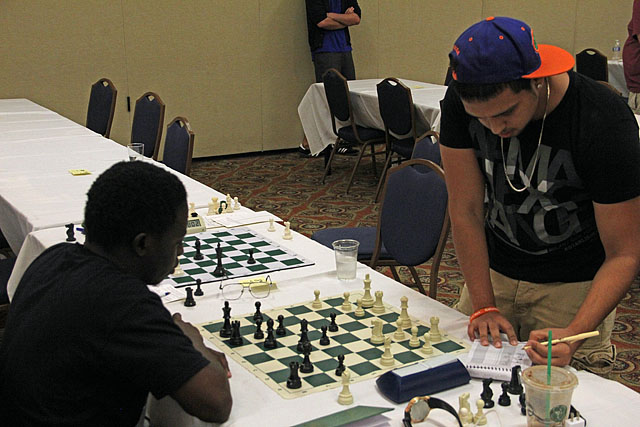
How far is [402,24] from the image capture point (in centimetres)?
818

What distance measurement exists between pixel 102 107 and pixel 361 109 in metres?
2.08

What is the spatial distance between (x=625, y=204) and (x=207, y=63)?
6.12 meters

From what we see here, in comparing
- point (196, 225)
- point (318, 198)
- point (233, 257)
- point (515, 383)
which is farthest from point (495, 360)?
point (318, 198)

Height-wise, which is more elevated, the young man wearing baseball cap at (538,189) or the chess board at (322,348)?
the young man wearing baseball cap at (538,189)

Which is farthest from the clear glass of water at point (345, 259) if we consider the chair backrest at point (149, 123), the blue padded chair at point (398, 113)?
the blue padded chair at point (398, 113)

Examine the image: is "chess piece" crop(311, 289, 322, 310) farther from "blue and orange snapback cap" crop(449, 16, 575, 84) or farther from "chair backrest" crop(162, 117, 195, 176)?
"chair backrest" crop(162, 117, 195, 176)

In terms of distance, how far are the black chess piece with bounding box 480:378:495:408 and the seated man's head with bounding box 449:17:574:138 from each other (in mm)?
531

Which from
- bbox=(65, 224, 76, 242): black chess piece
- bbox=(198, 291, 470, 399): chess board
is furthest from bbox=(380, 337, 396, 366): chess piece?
bbox=(65, 224, 76, 242): black chess piece

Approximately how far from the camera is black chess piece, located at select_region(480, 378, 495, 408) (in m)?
1.48

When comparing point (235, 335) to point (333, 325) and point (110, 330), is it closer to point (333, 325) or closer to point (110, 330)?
point (333, 325)

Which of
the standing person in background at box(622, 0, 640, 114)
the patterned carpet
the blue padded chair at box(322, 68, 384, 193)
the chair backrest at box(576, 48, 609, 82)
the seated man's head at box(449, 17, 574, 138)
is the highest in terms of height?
the seated man's head at box(449, 17, 574, 138)

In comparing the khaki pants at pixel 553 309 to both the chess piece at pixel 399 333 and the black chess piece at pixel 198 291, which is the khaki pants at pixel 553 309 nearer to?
the chess piece at pixel 399 333

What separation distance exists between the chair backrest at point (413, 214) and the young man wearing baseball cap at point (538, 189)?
3.13ft

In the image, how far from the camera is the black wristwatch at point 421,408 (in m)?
1.40
